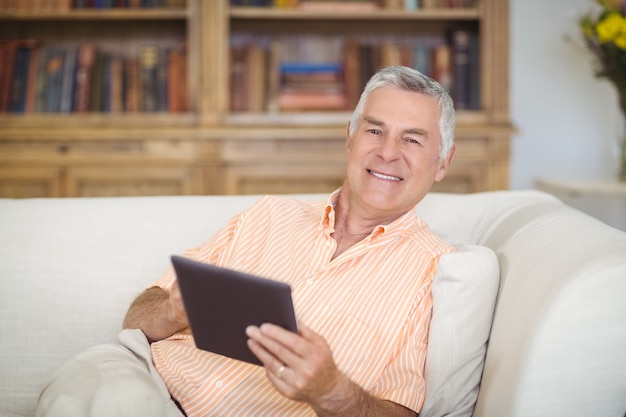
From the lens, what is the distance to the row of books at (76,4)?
3.20m

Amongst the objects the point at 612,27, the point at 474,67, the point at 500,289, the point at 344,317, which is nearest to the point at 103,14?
the point at 474,67

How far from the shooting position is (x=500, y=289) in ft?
4.83

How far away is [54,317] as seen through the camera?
1.73 meters

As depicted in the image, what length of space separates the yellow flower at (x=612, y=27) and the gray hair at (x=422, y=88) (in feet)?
4.70

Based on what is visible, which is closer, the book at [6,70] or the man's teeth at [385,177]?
the man's teeth at [385,177]

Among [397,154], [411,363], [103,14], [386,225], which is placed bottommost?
[411,363]

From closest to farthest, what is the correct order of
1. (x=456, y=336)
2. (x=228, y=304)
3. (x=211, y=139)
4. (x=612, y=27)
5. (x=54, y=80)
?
(x=228, y=304) → (x=456, y=336) → (x=612, y=27) → (x=211, y=139) → (x=54, y=80)

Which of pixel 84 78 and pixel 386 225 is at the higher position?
pixel 84 78

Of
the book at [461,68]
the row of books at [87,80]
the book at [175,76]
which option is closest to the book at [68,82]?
the row of books at [87,80]

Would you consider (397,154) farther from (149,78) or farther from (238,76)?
(149,78)

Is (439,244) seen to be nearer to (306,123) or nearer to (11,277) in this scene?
(11,277)

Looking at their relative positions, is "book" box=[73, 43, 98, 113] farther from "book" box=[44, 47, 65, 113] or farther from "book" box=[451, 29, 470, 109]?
"book" box=[451, 29, 470, 109]

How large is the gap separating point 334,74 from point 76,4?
1.11 metres

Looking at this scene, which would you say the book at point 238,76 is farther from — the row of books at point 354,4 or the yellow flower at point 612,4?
the yellow flower at point 612,4
